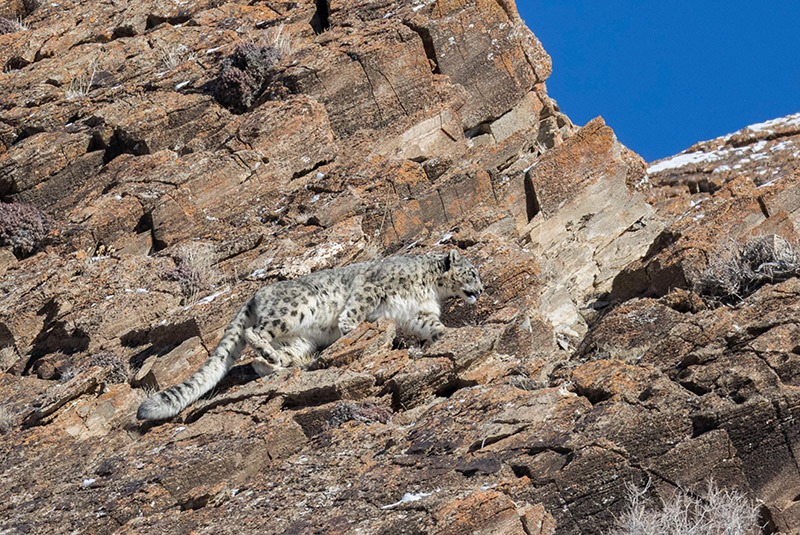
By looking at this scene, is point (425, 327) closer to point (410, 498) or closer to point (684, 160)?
point (410, 498)

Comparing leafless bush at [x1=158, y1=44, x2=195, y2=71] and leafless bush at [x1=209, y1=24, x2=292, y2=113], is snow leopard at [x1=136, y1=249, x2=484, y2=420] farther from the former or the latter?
leafless bush at [x1=158, y1=44, x2=195, y2=71]

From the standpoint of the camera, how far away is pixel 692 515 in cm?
1115

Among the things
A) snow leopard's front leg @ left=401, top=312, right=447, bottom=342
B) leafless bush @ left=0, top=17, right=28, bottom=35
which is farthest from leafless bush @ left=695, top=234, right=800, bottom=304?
leafless bush @ left=0, top=17, right=28, bottom=35

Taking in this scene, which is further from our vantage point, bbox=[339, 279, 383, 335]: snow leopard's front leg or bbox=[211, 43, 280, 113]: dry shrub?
bbox=[211, 43, 280, 113]: dry shrub

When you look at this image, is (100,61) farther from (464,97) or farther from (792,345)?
(792,345)

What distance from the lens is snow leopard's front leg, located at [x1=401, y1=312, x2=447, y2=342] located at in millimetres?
16547

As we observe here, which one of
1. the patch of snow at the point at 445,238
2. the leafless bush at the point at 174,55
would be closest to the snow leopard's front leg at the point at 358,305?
the patch of snow at the point at 445,238

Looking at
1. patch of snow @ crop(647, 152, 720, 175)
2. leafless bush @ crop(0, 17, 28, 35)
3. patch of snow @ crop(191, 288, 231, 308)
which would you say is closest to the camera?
patch of snow @ crop(191, 288, 231, 308)

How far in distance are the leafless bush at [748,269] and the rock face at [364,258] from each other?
0.35ft

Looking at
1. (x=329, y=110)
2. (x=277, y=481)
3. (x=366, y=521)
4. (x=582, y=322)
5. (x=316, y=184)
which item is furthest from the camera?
(x=329, y=110)

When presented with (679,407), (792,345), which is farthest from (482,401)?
(792,345)

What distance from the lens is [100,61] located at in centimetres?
2717

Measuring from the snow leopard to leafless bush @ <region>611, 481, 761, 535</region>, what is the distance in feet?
18.7

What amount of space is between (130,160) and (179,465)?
38.1 ft
